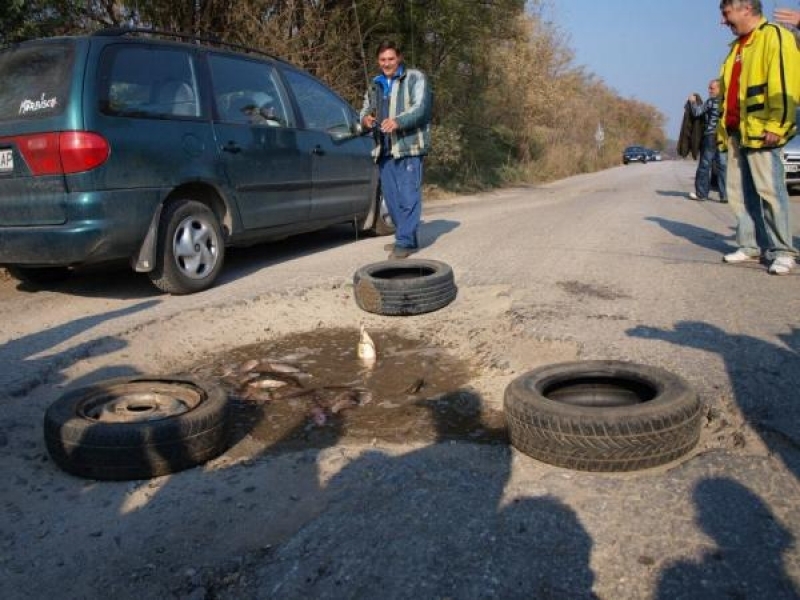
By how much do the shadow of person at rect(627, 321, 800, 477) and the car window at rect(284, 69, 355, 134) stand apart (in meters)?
4.24

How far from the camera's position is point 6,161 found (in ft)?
16.9

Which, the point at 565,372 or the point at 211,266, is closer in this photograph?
the point at 565,372

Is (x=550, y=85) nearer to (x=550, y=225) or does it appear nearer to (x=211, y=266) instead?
(x=550, y=225)

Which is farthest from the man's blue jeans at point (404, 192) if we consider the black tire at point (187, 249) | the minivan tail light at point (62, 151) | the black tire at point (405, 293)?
the minivan tail light at point (62, 151)

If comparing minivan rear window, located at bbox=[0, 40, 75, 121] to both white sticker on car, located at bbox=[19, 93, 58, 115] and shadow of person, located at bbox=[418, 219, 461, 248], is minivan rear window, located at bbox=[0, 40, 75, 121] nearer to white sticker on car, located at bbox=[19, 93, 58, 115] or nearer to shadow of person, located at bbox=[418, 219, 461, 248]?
white sticker on car, located at bbox=[19, 93, 58, 115]

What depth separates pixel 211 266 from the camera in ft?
20.1

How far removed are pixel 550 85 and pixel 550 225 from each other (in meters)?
22.0

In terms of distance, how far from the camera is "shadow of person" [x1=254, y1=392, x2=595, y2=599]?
7.02ft

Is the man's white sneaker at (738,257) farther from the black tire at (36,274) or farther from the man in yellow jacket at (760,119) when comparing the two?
the black tire at (36,274)

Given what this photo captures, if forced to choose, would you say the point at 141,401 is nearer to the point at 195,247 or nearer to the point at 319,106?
the point at 195,247

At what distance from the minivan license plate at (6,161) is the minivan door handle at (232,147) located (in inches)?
64.5

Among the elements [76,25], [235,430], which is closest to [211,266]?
[235,430]

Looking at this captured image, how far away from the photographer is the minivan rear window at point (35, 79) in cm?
504

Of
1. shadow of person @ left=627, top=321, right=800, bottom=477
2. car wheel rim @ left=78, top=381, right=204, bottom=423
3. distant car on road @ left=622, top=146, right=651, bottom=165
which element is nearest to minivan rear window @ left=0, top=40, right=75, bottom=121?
car wheel rim @ left=78, top=381, right=204, bottom=423
